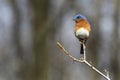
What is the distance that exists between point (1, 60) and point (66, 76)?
3.31 metres

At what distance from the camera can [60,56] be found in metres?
24.9

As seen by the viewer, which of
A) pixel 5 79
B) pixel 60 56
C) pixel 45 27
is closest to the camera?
pixel 45 27

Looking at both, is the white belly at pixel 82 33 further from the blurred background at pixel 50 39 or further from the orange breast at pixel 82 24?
the blurred background at pixel 50 39

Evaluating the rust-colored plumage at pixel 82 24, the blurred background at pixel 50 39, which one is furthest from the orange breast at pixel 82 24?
the blurred background at pixel 50 39

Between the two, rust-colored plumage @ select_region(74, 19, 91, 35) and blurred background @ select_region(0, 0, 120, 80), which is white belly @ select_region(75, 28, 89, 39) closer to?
rust-colored plumage @ select_region(74, 19, 91, 35)

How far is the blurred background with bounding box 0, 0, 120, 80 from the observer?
66.0ft

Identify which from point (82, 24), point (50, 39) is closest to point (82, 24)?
point (82, 24)

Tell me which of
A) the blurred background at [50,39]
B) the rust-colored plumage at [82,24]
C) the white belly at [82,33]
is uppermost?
the rust-colored plumage at [82,24]

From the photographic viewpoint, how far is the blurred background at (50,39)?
20109 mm

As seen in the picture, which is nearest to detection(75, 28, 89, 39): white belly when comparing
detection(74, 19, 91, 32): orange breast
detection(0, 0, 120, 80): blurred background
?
detection(74, 19, 91, 32): orange breast

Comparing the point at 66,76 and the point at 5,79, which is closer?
the point at 5,79

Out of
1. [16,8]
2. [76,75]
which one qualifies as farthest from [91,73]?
[16,8]

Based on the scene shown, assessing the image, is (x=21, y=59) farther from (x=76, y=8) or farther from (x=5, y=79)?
(x=76, y=8)

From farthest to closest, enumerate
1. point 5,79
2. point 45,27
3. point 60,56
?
1. point 60,56
2. point 5,79
3. point 45,27
